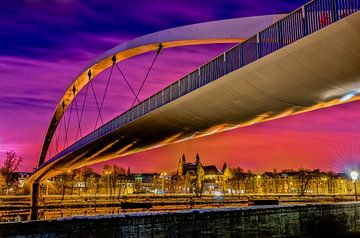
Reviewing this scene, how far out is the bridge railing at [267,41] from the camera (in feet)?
33.8

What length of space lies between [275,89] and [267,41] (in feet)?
6.69

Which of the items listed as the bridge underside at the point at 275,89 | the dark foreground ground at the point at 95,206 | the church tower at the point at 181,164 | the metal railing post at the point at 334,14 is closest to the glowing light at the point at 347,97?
the bridge underside at the point at 275,89

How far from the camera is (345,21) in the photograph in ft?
30.6

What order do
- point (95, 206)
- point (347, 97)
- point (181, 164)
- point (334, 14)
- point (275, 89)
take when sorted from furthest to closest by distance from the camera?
point (181, 164), point (95, 206), point (347, 97), point (275, 89), point (334, 14)

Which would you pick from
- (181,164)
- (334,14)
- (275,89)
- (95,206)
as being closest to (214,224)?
(334,14)

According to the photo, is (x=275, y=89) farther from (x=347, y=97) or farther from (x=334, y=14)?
(x=334, y=14)

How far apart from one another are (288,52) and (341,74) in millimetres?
1935

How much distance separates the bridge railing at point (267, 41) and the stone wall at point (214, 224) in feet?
15.4

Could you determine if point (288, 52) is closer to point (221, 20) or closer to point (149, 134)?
point (221, 20)

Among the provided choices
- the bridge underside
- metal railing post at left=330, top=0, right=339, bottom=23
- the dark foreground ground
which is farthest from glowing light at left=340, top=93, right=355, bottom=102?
the dark foreground ground

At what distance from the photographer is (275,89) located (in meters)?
14.0

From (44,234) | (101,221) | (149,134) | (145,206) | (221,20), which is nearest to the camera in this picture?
(44,234)

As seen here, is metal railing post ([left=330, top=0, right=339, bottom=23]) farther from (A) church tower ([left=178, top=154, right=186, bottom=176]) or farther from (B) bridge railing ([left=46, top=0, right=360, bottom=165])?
(A) church tower ([left=178, top=154, right=186, bottom=176])

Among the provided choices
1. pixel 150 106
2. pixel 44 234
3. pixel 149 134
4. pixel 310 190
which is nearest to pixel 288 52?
pixel 44 234
